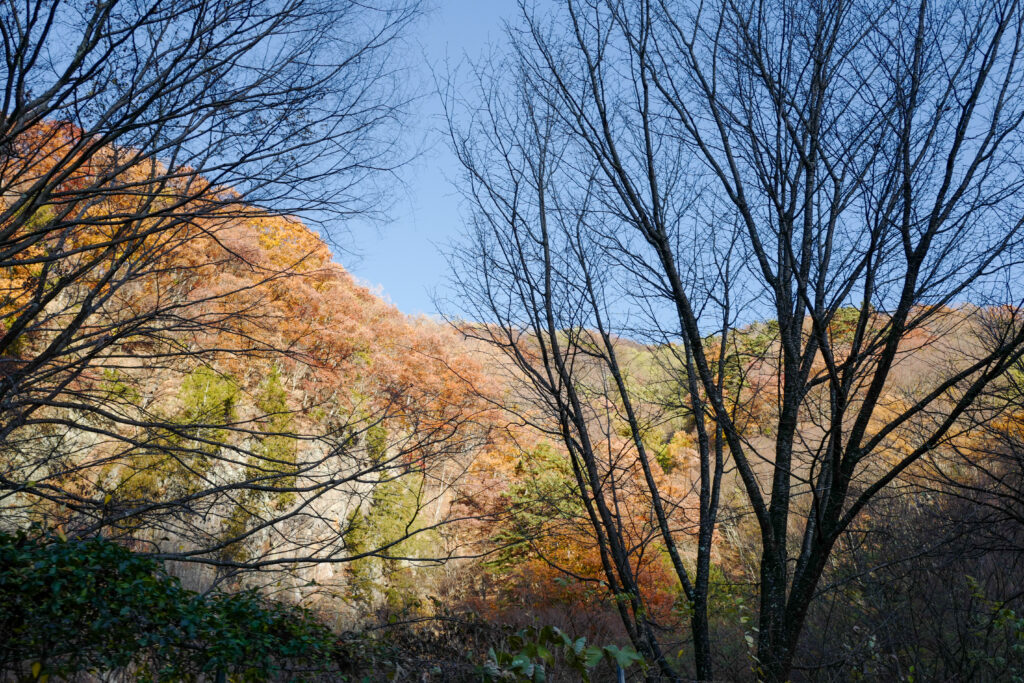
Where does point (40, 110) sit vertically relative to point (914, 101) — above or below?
below

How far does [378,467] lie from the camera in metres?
3.98

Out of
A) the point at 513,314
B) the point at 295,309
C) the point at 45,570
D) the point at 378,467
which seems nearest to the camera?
the point at 45,570

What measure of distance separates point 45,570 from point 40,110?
2.03 m

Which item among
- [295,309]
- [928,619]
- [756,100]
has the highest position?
[295,309]

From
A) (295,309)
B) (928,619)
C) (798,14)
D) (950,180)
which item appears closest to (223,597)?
(950,180)

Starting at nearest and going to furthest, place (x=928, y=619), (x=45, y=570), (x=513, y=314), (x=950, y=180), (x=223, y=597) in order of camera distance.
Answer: (x=45, y=570)
(x=950, y=180)
(x=223, y=597)
(x=513, y=314)
(x=928, y=619)

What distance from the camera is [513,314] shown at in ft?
14.7

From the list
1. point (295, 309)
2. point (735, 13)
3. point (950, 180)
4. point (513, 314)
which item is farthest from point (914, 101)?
point (295, 309)

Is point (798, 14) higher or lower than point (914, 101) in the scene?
higher

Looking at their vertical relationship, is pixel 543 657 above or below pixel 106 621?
below

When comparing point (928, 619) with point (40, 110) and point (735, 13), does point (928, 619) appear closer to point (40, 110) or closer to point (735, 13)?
point (735, 13)

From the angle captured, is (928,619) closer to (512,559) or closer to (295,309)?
(512,559)

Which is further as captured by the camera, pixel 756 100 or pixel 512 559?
pixel 512 559

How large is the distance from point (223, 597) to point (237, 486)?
1.95 ft
